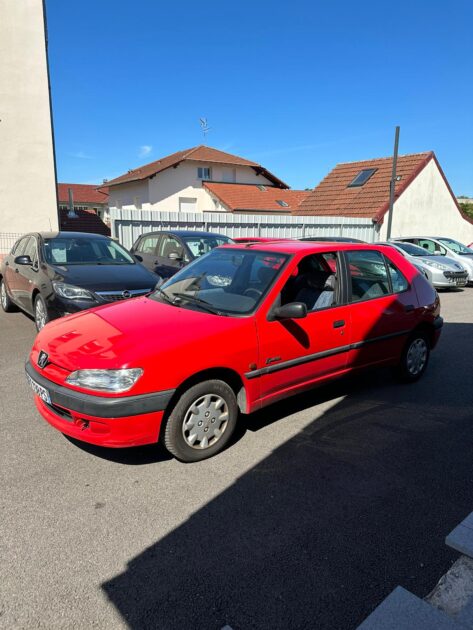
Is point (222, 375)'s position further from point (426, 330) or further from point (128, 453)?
point (426, 330)

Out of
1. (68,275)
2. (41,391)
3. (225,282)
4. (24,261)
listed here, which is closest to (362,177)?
(24,261)

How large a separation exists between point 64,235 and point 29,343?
204 centimetres

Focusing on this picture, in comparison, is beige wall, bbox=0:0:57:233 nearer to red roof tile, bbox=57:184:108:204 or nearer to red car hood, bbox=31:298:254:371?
red car hood, bbox=31:298:254:371

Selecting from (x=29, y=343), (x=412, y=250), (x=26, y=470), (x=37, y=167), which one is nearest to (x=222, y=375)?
(x=26, y=470)

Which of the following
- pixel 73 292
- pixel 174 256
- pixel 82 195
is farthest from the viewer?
pixel 82 195

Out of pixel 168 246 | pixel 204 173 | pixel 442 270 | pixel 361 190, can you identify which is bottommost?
pixel 442 270

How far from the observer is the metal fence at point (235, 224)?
43.2 feet

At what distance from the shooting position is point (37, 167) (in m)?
17.4

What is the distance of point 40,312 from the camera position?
6391 mm

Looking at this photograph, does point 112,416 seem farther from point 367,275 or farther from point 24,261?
point 24,261

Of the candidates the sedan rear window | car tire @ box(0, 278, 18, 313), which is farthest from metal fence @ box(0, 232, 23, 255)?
the sedan rear window

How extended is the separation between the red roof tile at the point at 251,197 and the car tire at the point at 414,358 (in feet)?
83.7

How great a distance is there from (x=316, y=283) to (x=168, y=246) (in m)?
5.73

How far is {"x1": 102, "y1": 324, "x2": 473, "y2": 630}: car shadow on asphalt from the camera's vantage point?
210 cm
